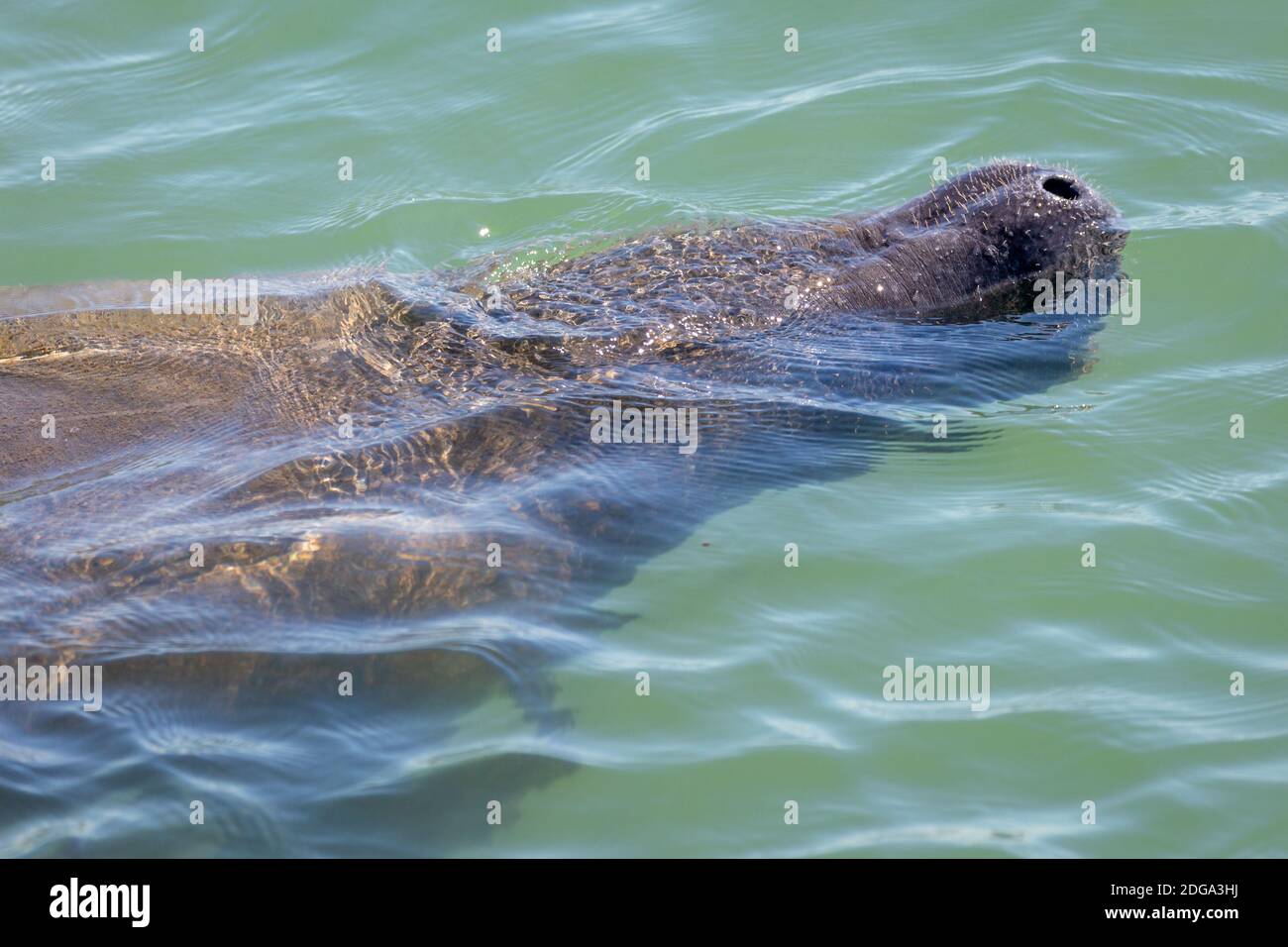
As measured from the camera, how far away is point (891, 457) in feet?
20.5

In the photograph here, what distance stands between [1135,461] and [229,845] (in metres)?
4.57

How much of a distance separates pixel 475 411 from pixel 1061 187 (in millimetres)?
2825

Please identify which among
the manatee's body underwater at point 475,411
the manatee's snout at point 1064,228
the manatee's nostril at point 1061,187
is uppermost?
the manatee's nostril at point 1061,187

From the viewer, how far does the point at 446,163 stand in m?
9.80

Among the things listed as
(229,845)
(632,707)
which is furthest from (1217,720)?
(229,845)

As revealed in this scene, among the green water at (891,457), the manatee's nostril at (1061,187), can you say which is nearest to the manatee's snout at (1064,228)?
the manatee's nostril at (1061,187)

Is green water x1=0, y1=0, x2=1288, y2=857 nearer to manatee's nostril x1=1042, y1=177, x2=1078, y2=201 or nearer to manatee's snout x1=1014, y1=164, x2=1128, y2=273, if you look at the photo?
manatee's snout x1=1014, y1=164, x2=1128, y2=273

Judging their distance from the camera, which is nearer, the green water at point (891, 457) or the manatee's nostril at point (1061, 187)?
the green water at point (891, 457)

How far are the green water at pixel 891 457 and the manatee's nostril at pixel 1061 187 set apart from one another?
1134 mm

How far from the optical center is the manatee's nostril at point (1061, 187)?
6070 millimetres

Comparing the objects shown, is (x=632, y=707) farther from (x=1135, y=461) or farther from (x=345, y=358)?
(x=1135, y=461)
